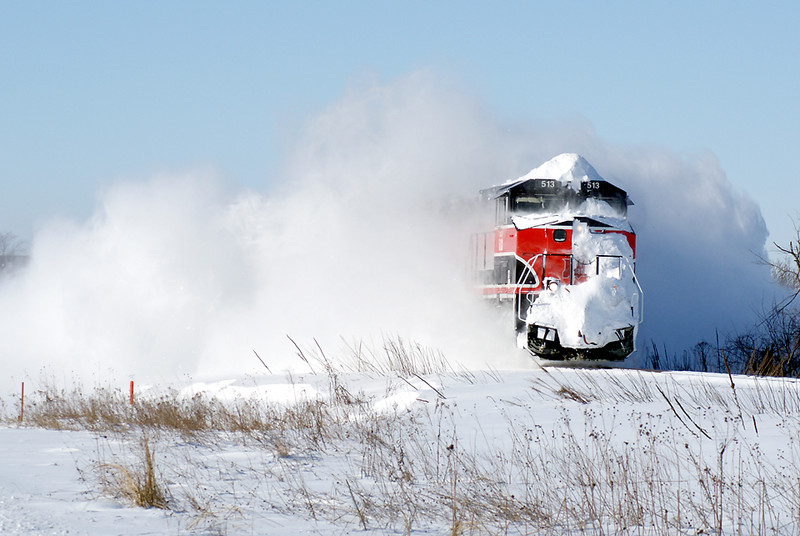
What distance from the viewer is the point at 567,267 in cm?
1441

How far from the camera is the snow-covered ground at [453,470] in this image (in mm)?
5258

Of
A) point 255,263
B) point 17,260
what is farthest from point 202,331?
point 17,260

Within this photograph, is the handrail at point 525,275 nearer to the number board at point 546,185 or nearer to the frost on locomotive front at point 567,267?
the frost on locomotive front at point 567,267

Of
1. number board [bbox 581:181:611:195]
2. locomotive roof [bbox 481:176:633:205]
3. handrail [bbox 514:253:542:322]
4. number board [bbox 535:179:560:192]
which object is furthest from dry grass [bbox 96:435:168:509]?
number board [bbox 581:181:611:195]

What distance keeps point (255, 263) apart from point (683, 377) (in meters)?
13.7

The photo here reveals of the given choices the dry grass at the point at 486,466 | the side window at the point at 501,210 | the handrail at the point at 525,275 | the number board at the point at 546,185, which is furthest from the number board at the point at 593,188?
the dry grass at the point at 486,466

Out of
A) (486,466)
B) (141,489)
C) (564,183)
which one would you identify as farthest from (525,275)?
(141,489)

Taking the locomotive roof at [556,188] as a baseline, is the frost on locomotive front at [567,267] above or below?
below

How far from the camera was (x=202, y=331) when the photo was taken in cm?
2259

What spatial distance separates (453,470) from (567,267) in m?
8.44

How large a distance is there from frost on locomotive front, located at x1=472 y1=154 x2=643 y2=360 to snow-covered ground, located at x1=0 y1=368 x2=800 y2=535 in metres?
2.74

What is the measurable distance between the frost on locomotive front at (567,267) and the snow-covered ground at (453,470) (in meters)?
2.74

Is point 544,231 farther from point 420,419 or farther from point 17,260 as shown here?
point 17,260

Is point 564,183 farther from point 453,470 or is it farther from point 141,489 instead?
point 141,489
